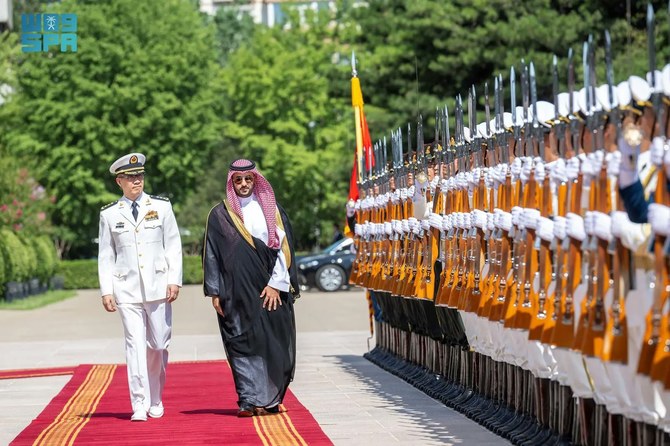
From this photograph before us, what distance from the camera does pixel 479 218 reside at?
36.2ft

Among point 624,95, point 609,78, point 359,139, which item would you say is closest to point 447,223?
point 609,78

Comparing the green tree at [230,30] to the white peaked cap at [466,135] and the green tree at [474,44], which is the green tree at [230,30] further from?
the white peaked cap at [466,135]

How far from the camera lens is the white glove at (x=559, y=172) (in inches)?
346

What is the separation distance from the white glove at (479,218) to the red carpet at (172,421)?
173 centimetres

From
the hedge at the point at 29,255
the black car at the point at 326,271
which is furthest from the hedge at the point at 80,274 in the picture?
the black car at the point at 326,271

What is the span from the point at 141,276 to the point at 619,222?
5.25 meters

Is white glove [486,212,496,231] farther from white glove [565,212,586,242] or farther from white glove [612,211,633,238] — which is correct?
white glove [612,211,633,238]

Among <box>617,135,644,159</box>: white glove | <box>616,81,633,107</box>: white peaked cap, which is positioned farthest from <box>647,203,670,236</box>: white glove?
<box>616,81,633,107</box>: white peaked cap

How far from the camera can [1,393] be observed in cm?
1499

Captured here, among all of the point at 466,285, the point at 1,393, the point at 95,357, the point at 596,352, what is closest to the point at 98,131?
the point at 95,357

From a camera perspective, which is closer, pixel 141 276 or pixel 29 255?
pixel 141 276

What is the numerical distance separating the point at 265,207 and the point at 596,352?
5.08 m

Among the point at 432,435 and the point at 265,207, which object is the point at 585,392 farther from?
the point at 265,207

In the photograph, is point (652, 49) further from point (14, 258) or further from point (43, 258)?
point (43, 258)
